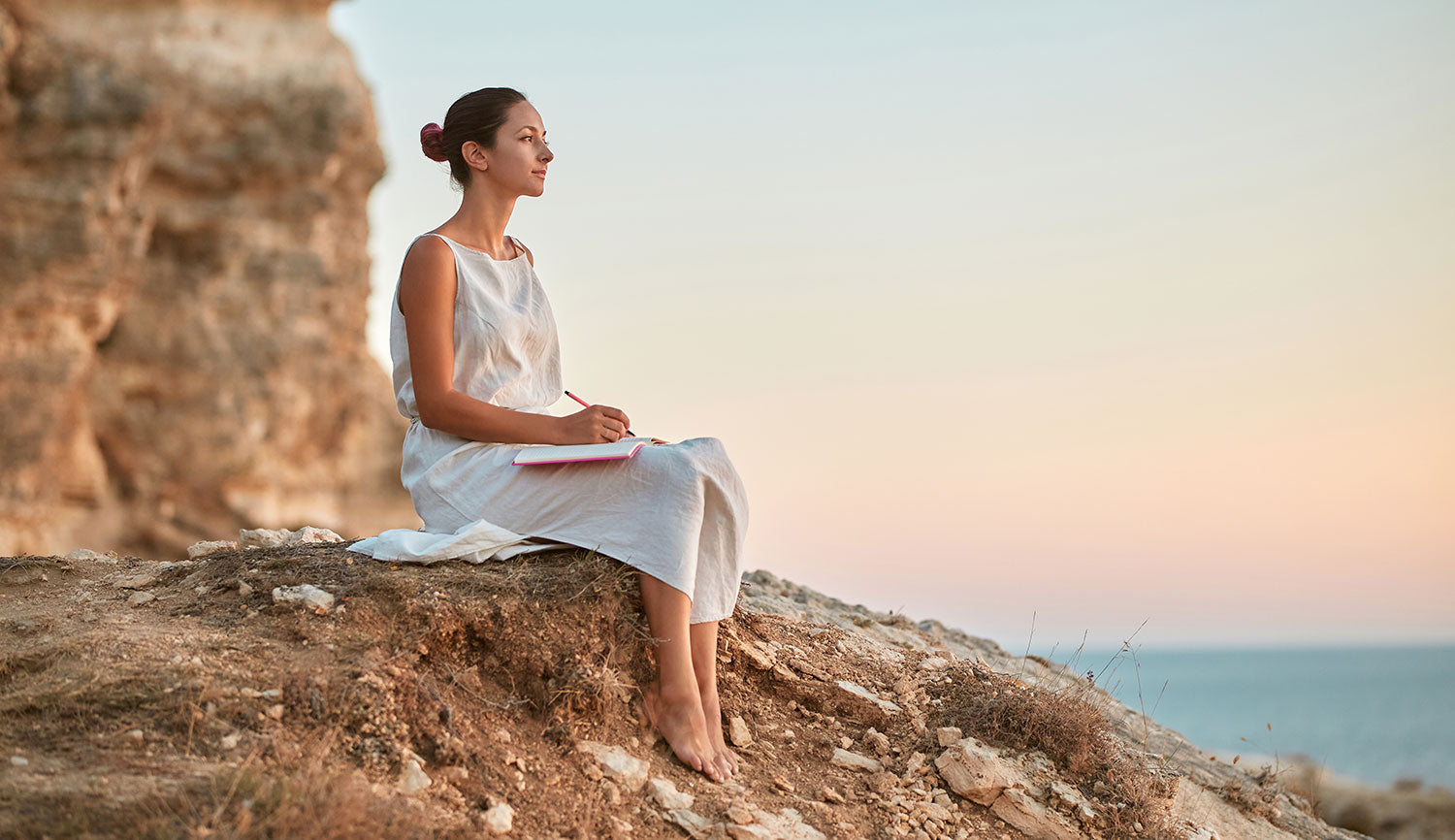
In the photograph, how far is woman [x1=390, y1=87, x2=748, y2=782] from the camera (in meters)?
3.62

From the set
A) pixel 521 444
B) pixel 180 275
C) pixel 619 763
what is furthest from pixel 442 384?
pixel 180 275

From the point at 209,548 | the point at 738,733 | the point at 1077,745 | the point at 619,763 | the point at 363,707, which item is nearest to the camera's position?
the point at 363,707

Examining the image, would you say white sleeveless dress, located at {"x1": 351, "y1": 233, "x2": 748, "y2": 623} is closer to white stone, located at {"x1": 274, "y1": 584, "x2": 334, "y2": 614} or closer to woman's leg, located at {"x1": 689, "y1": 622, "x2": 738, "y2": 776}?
woman's leg, located at {"x1": 689, "y1": 622, "x2": 738, "y2": 776}

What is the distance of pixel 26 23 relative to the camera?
690 inches

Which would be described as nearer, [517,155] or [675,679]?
[675,679]

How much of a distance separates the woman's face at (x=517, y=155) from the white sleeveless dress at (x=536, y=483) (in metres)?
0.28

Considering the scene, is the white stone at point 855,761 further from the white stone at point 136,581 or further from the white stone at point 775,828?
the white stone at point 136,581

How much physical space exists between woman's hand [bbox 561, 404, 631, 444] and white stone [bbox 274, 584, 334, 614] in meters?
A: 0.91

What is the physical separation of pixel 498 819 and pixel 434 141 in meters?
2.43

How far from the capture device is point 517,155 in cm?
402

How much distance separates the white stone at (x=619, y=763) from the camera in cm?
336

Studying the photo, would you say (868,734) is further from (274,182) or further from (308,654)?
(274,182)

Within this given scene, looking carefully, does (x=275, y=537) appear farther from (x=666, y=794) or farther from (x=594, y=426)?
(x=666, y=794)

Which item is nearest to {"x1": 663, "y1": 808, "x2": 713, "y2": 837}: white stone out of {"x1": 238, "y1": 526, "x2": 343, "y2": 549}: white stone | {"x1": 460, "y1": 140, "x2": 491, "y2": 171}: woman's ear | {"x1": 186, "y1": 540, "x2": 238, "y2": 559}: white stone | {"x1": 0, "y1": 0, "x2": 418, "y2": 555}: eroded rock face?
{"x1": 238, "y1": 526, "x2": 343, "y2": 549}: white stone
